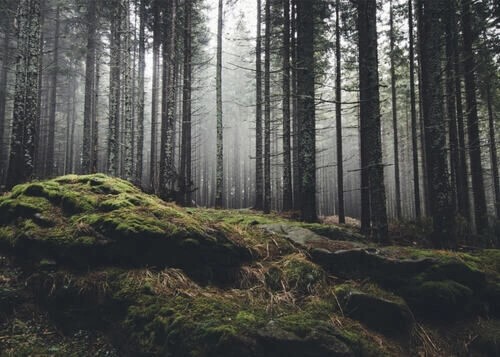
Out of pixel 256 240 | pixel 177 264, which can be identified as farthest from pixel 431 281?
pixel 177 264

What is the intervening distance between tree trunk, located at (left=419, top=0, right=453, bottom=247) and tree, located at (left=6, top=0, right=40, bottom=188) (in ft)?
39.2

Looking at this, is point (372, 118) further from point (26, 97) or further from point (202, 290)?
point (26, 97)

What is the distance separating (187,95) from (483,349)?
51.7 ft

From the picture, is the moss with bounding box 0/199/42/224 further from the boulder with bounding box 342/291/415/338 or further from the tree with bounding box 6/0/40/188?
the tree with bounding box 6/0/40/188

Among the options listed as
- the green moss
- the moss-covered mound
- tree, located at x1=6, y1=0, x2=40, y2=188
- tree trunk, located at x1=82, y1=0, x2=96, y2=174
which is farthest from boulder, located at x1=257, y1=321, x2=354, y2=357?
tree trunk, located at x1=82, y1=0, x2=96, y2=174

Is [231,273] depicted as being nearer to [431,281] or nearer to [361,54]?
[431,281]

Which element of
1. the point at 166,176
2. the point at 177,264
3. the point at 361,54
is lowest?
the point at 177,264

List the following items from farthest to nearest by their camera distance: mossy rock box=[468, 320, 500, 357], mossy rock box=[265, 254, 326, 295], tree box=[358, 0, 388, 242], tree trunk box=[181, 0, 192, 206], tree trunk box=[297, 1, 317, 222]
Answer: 1. tree trunk box=[181, 0, 192, 206]
2. tree trunk box=[297, 1, 317, 222]
3. tree box=[358, 0, 388, 242]
4. mossy rock box=[265, 254, 326, 295]
5. mossy rock box=[468, 320, 500, 357]

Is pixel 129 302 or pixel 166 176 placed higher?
pixel 166 176

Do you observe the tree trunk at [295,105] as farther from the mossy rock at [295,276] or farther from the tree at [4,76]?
the tree at [4,76]

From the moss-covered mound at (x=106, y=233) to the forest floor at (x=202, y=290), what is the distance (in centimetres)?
2

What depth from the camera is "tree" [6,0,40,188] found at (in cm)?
905

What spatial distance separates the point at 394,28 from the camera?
1795 centimetres

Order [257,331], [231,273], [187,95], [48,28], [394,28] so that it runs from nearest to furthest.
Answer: [257,331]
[231,273]
[187,95]
[394,28]
[48,28]
